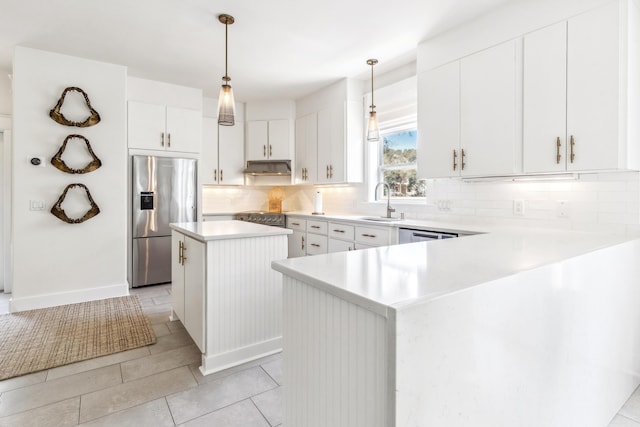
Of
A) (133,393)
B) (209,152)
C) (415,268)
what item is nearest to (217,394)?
(133,393)

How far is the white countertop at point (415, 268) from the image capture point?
822mm

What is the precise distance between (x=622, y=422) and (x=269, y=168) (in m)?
4.43

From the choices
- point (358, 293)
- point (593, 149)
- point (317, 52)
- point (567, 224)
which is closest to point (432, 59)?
point (317, 52)

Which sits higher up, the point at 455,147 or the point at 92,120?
the point at 92,120

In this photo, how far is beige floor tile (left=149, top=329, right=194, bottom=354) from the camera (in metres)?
2.52

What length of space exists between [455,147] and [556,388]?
208 cm

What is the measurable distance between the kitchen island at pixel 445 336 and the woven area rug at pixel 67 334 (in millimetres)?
2023

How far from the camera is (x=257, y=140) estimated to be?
523 centimetres

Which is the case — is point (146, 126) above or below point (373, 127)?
above

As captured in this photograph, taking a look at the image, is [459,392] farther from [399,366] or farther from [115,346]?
[115,346]

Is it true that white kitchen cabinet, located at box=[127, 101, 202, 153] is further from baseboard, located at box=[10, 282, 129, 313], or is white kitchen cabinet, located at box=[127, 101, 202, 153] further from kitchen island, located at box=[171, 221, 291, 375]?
kitchen island, located at box=[171, 221, 291, 375]

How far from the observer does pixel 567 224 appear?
2.50 metres

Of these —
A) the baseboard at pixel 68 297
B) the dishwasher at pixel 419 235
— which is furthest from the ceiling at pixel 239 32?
the baseboard at pixel 68 297

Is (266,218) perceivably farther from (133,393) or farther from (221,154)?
(133,393)
